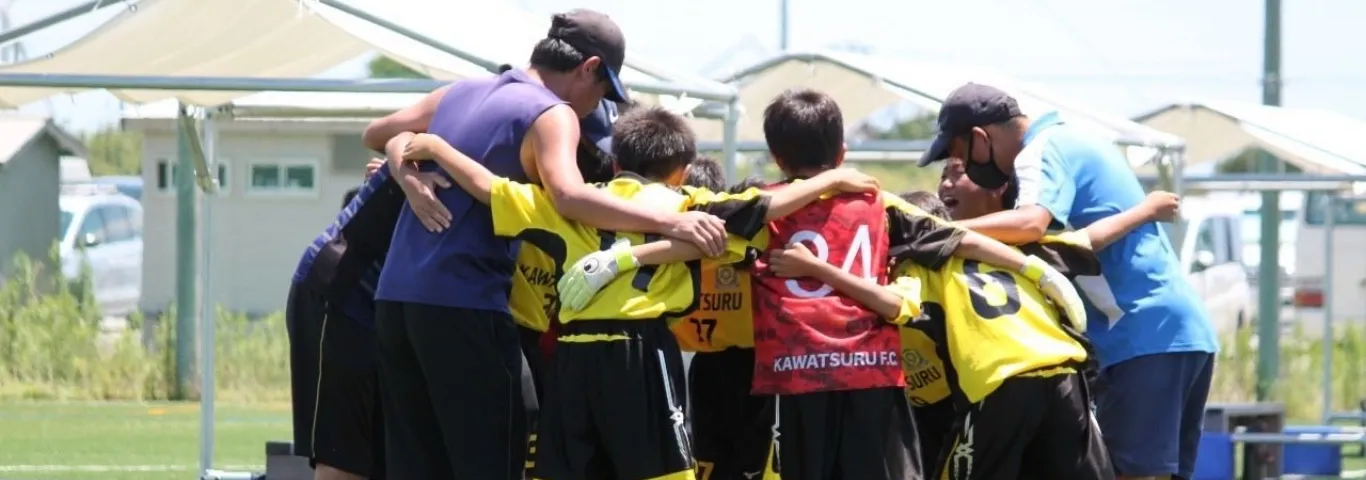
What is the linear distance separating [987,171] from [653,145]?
106 cm

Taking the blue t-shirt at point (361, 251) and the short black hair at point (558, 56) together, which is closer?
the short black hair at point (558, 56)

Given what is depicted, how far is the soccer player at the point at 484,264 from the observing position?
4.96m

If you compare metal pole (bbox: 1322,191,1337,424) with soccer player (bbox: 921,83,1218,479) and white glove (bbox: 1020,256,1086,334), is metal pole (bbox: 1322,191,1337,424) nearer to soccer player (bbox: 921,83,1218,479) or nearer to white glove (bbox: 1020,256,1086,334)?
soccer player (bbox: 921,83,1218,479)

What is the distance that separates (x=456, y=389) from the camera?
502 cm

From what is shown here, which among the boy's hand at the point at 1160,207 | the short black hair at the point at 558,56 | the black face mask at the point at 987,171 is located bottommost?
the boy's hand at the point at 1160,207

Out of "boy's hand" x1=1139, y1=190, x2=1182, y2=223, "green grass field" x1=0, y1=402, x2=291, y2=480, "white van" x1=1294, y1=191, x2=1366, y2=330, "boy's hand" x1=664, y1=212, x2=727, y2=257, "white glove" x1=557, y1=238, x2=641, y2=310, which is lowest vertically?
"green grass field" x1=0, y1=402, x2=291, y2=480

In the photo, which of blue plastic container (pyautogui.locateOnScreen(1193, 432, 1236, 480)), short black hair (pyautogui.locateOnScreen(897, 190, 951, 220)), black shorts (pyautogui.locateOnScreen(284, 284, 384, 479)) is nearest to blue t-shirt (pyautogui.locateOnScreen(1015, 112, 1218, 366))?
short black hair (pyautogui.locateOnScreen(897, 190, 951, 220))

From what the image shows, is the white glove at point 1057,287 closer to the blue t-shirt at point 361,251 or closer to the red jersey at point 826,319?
the red jersey at point 826,319

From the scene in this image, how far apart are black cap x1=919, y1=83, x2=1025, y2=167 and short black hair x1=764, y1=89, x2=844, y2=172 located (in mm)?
388

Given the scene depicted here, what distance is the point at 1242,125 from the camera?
44.7ft

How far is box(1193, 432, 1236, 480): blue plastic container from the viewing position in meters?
10.2

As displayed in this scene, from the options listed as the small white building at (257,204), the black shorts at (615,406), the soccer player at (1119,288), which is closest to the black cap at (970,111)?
the soccer player at (1119,288)

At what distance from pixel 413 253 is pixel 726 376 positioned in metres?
1.20

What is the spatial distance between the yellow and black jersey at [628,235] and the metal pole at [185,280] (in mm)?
11025
